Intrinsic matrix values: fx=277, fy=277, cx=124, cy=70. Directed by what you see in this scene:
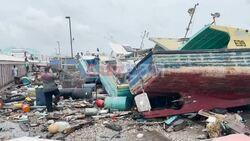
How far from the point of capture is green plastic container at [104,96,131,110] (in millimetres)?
8125

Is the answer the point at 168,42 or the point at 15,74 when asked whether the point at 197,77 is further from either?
the point at 15,74

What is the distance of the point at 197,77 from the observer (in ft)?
21.6

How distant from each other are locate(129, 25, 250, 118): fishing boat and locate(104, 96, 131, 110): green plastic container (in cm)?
84

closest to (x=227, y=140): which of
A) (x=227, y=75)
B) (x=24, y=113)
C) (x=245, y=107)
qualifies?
(x=227, y=75)

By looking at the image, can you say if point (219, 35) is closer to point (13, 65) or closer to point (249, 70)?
point (249, 70)

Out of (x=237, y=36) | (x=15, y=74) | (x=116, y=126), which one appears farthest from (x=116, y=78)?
(x=15, y=74)

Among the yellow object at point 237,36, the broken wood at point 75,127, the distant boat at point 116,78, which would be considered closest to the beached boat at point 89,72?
the distant boat at point 116,78

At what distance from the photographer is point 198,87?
6.82 m

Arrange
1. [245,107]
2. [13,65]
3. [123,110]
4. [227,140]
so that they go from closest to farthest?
[227,140]
[245,107]
[123,110]
[13,65]

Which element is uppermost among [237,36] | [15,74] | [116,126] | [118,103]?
[237,36]

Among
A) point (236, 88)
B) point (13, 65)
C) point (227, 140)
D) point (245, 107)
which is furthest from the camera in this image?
point (13, 65)

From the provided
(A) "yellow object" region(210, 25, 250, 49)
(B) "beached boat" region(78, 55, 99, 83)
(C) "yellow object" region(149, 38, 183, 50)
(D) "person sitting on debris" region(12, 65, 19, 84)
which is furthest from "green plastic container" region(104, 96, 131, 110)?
(D) "person sitting on debris" region(12, 65, 19, 84)

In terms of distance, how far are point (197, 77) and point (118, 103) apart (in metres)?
2.62

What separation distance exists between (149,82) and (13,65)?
51.6 feet
